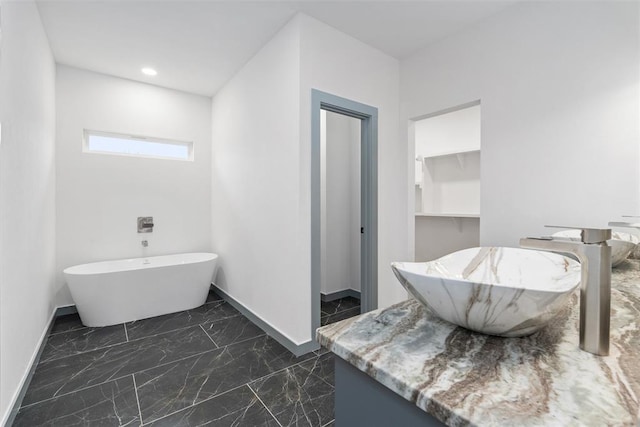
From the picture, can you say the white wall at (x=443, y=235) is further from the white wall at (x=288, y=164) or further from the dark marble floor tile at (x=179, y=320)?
the dark marble floor tile at (x=179, y=320)

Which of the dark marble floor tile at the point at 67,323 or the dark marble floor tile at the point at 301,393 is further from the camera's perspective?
the dark marble floor tile at the point at 67,323

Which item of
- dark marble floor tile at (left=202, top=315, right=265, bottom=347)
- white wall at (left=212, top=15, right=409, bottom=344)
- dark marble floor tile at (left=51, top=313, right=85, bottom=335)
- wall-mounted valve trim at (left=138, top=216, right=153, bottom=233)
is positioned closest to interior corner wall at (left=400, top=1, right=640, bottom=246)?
white wall at (left=212, top=15, right=409, bottom=344)

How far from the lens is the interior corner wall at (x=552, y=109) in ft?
5.55

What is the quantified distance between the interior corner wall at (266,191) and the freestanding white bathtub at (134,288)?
42 centimetres

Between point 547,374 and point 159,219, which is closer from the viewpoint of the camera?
point 547,374

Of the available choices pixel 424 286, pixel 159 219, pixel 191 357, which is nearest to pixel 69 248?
pixel 159 219

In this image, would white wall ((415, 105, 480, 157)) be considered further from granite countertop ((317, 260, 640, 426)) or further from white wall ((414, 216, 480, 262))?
granite countertop ((317, 260, 640, 426))

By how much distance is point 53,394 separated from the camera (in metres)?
1.78

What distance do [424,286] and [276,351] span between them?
195cm

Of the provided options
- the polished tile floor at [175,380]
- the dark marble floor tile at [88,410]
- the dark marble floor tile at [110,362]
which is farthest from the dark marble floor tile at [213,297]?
the dark marble floor tile at [88,410]

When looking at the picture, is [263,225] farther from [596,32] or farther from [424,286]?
[596,32]

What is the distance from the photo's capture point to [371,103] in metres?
2.71

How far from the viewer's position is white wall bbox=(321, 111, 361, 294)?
353 centimetres

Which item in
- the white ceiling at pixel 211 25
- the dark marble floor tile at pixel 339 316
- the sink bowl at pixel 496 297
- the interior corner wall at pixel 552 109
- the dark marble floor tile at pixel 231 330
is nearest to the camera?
the sink bowl at pixel 496 297
